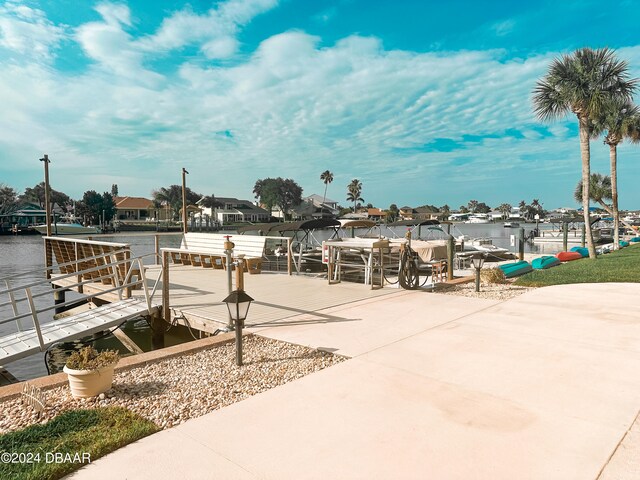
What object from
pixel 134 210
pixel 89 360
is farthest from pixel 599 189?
pixel 134 210

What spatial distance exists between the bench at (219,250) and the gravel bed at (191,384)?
7.01 metres

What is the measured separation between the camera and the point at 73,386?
405cm

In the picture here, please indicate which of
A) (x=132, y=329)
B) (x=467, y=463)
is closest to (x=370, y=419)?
(x=467, y=463)

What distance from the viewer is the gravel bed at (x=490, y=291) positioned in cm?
974

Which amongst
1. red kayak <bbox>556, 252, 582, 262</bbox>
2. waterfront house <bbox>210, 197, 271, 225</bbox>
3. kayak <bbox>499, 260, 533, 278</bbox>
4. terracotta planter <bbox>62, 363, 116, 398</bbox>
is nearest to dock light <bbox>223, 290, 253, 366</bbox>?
terracotta planter <bbox>62, 363, 116, 398</bbox>

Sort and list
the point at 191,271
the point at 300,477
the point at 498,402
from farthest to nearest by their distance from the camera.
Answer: the point at 191,271 < the point at 498,402 < the point at 300,477

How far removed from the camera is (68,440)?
10.5ft

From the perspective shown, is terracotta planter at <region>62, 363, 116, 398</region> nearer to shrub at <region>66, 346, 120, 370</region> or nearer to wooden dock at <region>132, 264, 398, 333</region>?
shrub at <region>66, 346, 120, 370</region>

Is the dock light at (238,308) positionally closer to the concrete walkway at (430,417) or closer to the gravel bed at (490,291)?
the concrete walkway at (430,417)

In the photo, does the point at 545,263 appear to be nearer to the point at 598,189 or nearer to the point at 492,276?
the point at 492,276

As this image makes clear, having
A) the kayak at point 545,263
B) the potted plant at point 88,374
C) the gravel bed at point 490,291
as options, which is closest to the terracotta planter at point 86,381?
the potted plant at point 88,374

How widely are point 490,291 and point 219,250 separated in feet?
30.4

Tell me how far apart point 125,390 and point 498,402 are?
12.5ft

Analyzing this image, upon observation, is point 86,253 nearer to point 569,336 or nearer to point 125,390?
point 125,390
